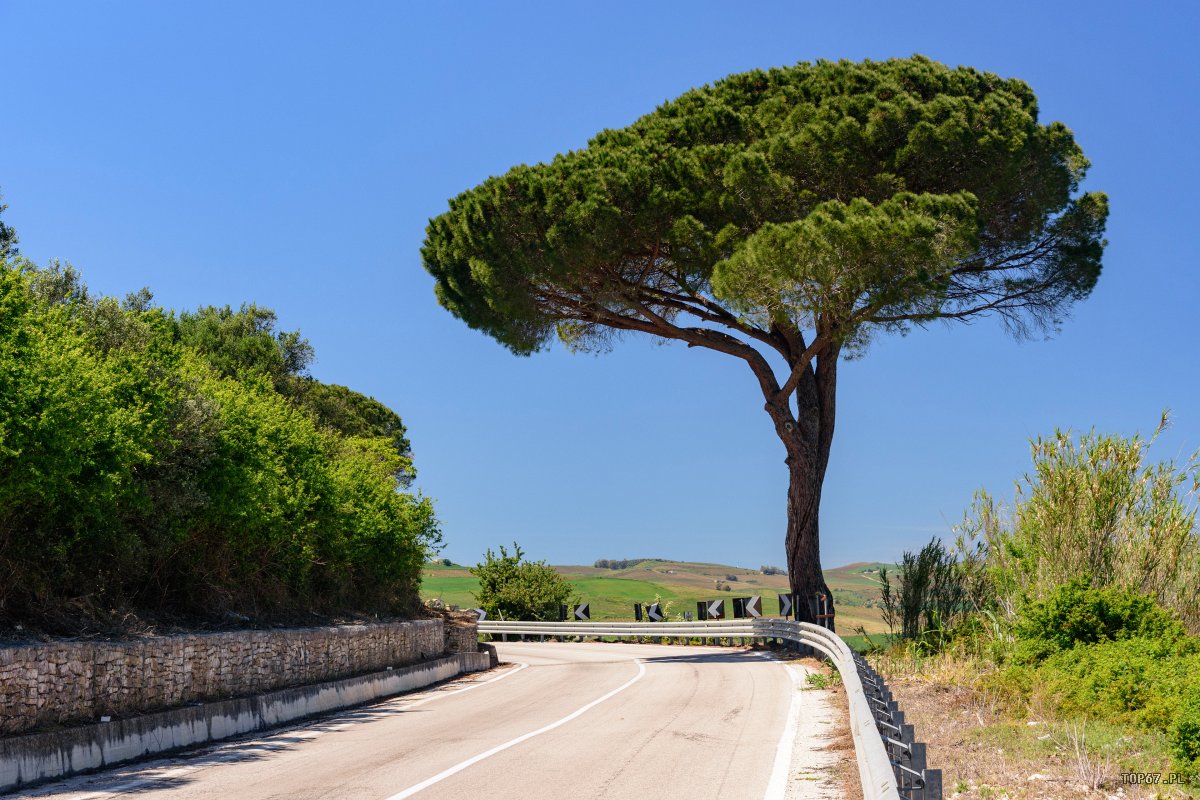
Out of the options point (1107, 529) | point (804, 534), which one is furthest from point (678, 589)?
point (1107, 529)

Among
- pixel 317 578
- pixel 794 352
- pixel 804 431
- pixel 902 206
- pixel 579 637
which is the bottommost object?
pixel 579 637

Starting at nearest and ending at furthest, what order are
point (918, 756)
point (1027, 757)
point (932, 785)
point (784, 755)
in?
point (932, 785)
point (918, 756)
point (1027, 757)
point (784, 755)

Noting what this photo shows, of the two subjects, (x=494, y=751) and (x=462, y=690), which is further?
(x=462, y=690)

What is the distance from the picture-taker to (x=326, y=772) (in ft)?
35.1

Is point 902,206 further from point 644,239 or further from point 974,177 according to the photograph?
point 644,239

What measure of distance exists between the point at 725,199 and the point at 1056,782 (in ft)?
69.2

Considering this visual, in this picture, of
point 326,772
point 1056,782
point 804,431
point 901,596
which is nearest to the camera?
point 1056,782

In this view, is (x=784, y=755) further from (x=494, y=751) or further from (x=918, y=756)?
(x=918, y=756)

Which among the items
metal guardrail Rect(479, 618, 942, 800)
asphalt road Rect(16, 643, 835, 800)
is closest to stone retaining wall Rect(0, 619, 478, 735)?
asphalt road Rect(16, 643, 835, 800)

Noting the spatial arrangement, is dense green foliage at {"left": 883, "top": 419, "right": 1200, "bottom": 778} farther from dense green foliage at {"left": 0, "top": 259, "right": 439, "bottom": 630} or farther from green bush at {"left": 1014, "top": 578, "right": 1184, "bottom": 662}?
dense green foliage at {"left": 0, "top": 259, "right": 439, "bottom": 630}

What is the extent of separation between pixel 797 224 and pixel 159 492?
16.2 m

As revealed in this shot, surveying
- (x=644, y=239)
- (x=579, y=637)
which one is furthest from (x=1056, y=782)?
(x=579, y=637)

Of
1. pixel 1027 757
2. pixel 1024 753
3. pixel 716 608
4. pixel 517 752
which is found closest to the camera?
pixel 1027 757

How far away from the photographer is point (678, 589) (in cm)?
7194
